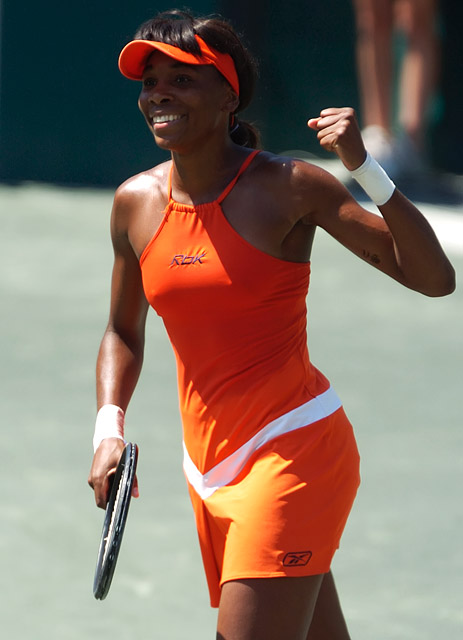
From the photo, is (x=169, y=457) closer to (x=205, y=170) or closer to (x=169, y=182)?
(x=169, y=182)

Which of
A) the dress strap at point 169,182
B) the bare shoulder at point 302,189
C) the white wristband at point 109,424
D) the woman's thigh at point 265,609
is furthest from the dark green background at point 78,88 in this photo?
the woman's thigh at point 265,609

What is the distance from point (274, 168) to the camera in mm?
3227

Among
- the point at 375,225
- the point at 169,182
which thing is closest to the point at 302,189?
the point at 375,225

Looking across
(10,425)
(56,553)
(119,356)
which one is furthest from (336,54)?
(119,356)

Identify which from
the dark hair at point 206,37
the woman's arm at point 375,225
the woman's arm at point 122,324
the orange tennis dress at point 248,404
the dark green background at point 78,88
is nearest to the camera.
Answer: the woman's arm at point 375,225

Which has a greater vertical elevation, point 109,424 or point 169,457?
point 109,424

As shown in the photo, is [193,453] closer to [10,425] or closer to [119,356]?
[119,356]

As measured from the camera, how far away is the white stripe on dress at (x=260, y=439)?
3180 mm

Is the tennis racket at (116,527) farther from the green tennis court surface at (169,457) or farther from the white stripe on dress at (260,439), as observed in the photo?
the green tennis court surface at (169,457)

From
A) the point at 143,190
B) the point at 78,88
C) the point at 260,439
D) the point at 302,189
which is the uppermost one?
the point at 302,189

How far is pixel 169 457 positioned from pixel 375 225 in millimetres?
3018

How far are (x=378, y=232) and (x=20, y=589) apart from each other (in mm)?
2272

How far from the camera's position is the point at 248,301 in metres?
3.17

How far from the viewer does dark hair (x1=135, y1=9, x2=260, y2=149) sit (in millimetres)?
3209
